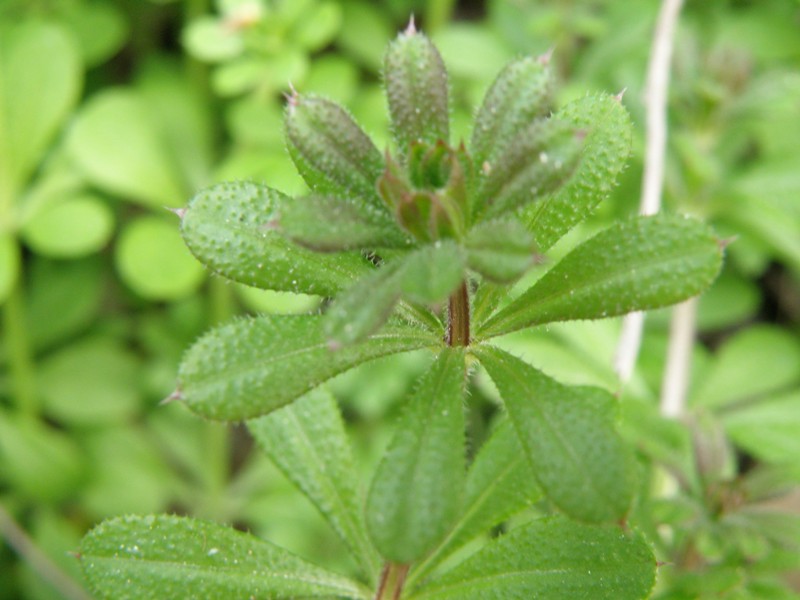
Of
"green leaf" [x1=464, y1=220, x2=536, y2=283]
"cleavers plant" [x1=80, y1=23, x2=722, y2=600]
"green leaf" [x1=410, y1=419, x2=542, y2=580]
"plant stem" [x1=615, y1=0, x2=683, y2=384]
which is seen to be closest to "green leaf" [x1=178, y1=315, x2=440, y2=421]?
"cleavers plant" [x1=80, y1=23, x2=722, y2=600]

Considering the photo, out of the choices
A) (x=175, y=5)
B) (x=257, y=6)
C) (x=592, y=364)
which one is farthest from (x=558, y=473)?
(x=175, y=5)

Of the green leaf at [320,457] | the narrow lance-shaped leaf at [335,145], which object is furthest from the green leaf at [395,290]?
the green leaf at [320,457]

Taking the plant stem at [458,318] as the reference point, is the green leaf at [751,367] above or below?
above

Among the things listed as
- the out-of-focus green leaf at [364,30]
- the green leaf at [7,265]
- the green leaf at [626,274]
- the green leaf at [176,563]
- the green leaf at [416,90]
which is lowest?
the green leaf at [176,563]

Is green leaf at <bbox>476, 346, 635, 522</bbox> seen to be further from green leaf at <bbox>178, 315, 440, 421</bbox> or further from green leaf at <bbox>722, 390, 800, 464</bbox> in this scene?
green leaf at <bbox>722, 390, 800, 464</bbox>

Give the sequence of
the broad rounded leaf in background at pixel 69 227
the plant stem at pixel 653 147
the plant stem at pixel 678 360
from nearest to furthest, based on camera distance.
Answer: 1. the plant stem at pixel 653 147
2. the plant stem at pixel 678 360
3. the broad rounded leaf in background at pixel 69 227

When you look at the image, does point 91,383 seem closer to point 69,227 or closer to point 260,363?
point 69,227

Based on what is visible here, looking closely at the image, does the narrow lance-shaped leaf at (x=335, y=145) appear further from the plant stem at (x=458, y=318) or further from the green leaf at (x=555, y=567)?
the green leaf at (x=555, y=567)

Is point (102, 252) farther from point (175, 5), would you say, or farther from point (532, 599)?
point (532, 599)

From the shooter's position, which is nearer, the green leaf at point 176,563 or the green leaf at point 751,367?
the green leaf at point 176,563
